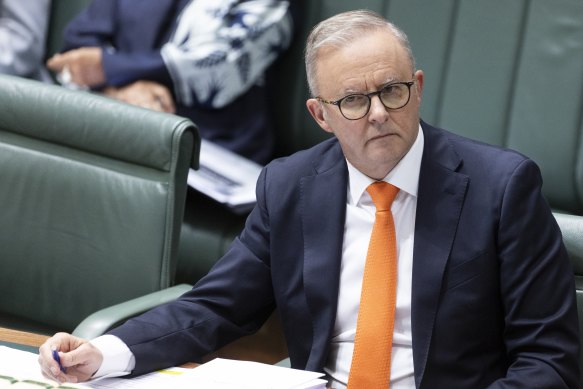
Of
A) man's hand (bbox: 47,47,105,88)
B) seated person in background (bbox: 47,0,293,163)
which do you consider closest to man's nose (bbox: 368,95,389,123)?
seated person in background (bbox: 47,0,293,163)

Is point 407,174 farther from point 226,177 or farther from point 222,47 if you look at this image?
point 222,47

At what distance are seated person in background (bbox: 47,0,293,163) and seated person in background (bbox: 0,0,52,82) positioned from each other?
6.6 inches

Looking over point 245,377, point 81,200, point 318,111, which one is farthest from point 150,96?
point 245,377

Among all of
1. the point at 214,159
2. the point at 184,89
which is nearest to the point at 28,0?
the point at 184,89

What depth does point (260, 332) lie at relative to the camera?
8.83 ft

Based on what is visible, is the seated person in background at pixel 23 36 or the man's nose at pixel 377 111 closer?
the man's nose at pixel 377 111

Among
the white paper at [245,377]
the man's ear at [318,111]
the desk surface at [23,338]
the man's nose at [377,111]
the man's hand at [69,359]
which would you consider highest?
the man's nose at [377,111]

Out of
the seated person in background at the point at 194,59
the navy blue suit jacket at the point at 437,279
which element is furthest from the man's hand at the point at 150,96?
the navy blue suit jacket at the point at 437,279

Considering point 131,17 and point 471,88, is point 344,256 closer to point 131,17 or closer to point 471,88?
point 471,88

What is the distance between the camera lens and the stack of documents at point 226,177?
8.96 feet

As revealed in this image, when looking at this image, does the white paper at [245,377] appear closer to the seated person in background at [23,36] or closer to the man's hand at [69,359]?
the man's hand at [69,359]

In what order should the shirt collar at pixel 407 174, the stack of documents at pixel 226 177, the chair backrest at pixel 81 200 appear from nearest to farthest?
the shirt collar at pixel 407 174
the chair backrest at pixel 81 200
the stack of documents at pixel 226 177

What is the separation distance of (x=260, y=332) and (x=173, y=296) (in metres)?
0.61

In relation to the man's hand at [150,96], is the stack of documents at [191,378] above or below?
above
